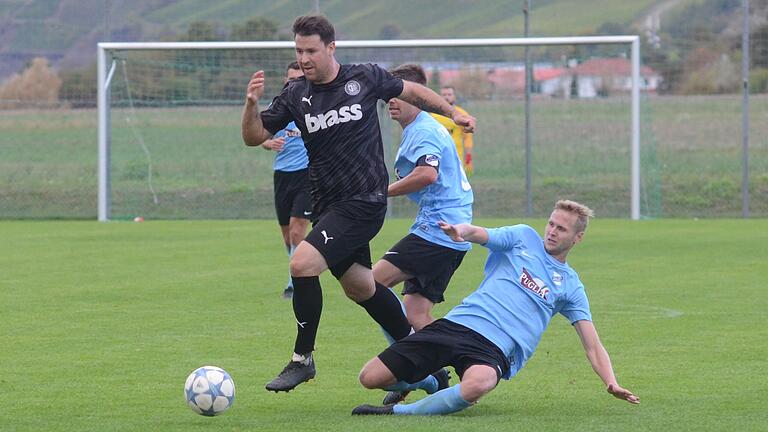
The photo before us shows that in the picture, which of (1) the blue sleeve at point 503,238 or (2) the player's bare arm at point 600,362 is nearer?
(2) the player's bare arm at point 600,362

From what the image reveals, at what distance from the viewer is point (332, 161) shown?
682 cm

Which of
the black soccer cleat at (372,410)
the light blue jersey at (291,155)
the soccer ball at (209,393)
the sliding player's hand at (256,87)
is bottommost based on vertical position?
the black soccer cleat at (372,410)

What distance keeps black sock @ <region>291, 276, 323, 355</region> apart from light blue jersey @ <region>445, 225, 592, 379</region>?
72cm

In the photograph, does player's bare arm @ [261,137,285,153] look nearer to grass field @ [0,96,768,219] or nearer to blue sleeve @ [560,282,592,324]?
blue sleeve @ [560,282,592,324]

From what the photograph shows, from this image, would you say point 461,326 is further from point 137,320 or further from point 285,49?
point 285,49

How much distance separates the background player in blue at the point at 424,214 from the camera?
775 centimetres

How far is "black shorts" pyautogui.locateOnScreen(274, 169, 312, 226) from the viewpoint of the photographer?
38.3ft

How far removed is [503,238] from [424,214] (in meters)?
1.39

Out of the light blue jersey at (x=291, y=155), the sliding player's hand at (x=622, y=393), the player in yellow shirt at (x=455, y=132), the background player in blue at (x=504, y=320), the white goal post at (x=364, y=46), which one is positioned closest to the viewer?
the sliding player's hand at (x=622, y=393)

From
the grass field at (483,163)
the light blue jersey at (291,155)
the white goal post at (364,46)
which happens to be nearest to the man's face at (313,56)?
the light blue jersey at (291,155)

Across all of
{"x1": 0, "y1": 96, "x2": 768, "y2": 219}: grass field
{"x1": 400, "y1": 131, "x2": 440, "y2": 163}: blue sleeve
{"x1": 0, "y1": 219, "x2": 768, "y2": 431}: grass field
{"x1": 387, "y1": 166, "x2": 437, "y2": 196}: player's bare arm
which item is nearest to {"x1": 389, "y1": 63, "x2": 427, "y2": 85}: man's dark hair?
{"x1": 400, "y1": 131, "x2": 440, "y2": 163}: blue sleeve

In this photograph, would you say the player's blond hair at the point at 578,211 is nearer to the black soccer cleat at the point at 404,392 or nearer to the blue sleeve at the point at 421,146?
the black soccer cleat at the point at 404,392

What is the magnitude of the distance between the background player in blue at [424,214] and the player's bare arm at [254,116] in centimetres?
109

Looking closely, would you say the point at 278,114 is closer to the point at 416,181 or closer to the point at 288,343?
the point at 416,181
